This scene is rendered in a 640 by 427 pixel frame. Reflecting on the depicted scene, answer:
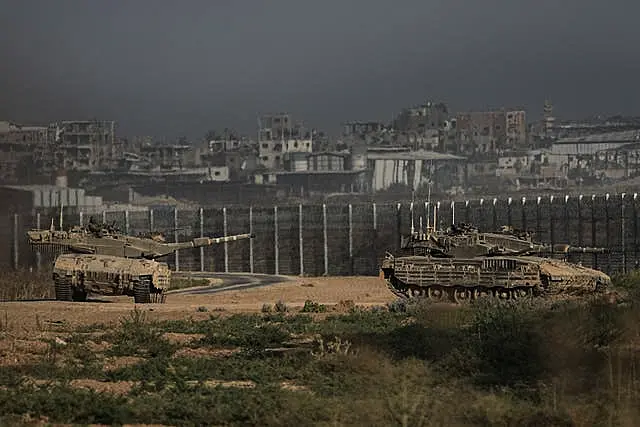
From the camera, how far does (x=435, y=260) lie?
130 feet

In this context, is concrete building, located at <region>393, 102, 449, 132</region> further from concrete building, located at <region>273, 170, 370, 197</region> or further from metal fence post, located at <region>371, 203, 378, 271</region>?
metal fence post, located at <region>371, 203, 378, 271</region>

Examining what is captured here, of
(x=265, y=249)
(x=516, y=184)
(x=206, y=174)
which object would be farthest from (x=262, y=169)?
(x=265, y=249)

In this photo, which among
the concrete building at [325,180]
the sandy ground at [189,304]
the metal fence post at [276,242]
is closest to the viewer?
the sandy ground at [189,304]

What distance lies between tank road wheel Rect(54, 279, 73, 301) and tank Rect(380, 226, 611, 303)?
9.19 m

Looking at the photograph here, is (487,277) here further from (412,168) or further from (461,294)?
(412,168)

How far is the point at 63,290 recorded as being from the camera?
43125mm

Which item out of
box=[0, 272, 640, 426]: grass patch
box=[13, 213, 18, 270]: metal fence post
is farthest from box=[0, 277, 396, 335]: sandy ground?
box=[13, 213, 18, 270]: metal fence post

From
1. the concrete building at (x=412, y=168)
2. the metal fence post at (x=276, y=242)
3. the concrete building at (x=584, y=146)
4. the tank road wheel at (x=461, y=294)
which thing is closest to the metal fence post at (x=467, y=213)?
the metal fence post at (x=276, y=242)

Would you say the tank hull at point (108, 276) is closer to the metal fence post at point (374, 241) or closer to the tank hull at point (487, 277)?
the tank hull at point (487, 277)

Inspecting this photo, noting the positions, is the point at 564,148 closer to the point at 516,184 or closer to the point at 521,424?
the point at 516,184

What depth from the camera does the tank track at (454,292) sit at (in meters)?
38.8

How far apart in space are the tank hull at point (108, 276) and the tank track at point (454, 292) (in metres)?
6.99

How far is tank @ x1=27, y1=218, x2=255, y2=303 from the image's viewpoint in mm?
42531

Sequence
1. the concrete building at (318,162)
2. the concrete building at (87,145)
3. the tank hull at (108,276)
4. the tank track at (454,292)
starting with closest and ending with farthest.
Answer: the tank track at (454,292) < the tank hull at (108,276) < the concrete building at (87,145) < the concrete building at (318,162)
